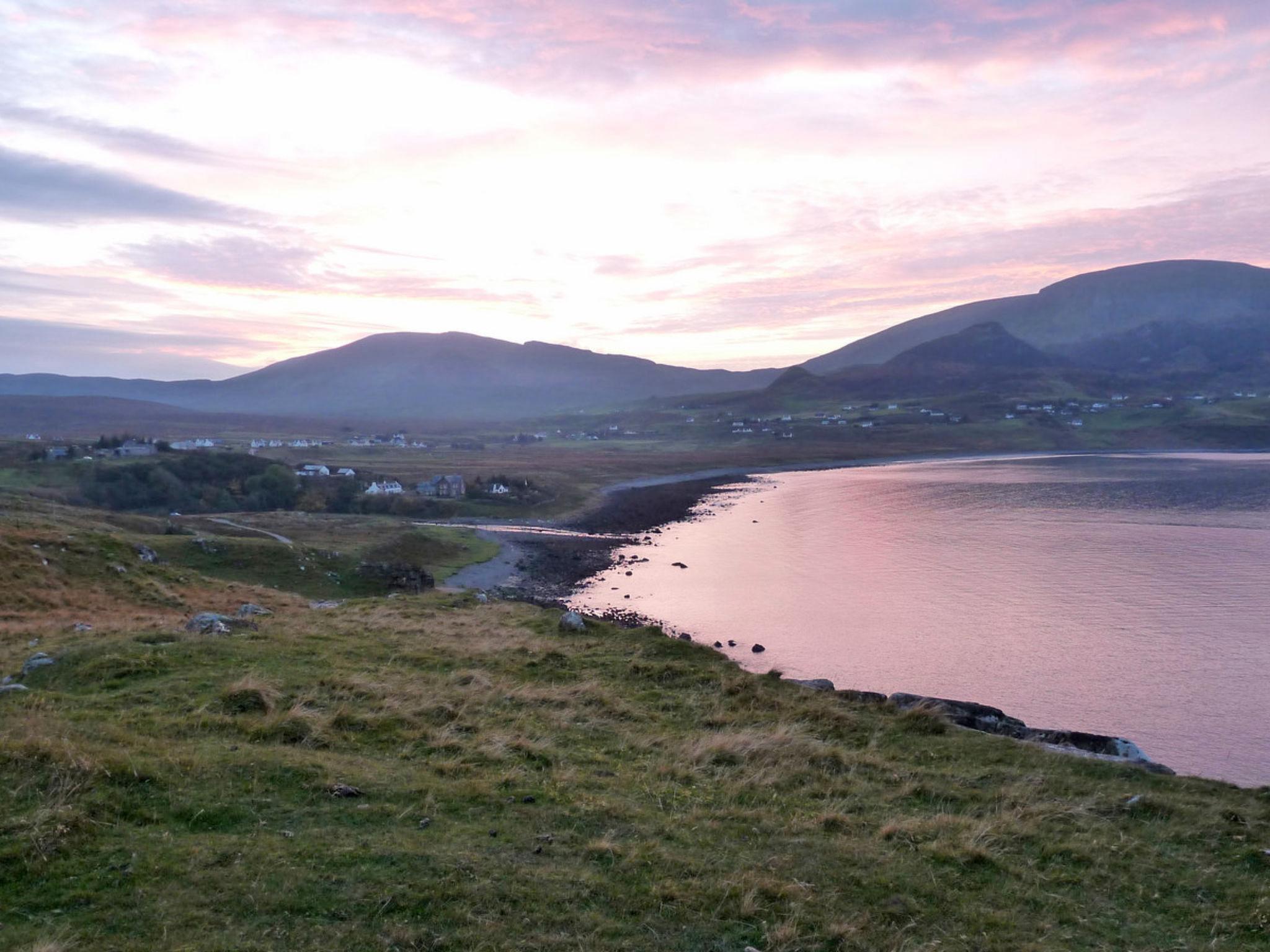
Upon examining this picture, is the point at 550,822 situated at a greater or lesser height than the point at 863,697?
greater

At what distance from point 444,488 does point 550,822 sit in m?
108

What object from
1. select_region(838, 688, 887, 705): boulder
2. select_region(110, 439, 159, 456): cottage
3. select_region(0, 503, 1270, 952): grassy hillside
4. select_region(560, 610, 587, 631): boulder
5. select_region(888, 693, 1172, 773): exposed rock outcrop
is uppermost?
select_region(110, 439, 159, 456): cottage

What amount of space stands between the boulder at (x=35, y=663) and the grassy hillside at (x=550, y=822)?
0.28 metres

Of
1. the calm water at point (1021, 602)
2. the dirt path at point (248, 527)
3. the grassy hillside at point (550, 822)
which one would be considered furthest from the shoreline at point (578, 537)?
the grassy hillside at point (550, 822)

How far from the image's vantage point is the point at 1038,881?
10.9 m

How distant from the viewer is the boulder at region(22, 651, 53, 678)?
17616 millimetres

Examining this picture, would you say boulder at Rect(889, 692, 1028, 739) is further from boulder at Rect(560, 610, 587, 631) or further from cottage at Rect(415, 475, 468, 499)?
cottage at Rect(415, 475, 468, 499)

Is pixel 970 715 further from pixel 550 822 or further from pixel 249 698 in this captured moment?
pixel 249 698

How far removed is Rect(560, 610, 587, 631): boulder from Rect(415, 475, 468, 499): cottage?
86.9 metres

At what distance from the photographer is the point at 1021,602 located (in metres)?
53.3

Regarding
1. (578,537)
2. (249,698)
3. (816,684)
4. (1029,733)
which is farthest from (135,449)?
(1029,733)

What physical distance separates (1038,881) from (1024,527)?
278 ft

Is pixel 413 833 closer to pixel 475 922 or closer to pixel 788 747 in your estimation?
pixel 475 922

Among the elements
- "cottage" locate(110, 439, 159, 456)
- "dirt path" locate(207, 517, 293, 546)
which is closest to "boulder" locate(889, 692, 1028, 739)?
"dirt path" locate(207, 517, 293, 546)
